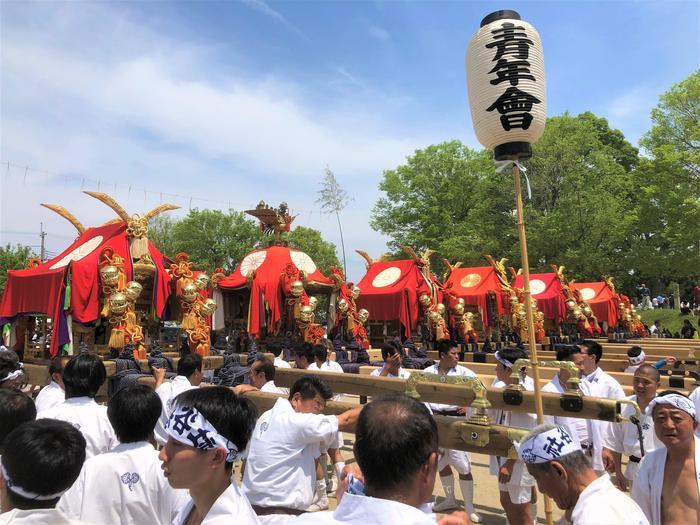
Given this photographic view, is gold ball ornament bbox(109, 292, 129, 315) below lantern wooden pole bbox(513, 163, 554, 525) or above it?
above

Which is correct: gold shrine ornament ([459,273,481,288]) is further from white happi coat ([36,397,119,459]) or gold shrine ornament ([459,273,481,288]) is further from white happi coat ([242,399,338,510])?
white happi coat ([36,397,119,459])

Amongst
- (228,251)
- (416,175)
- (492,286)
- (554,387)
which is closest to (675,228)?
(492,286)

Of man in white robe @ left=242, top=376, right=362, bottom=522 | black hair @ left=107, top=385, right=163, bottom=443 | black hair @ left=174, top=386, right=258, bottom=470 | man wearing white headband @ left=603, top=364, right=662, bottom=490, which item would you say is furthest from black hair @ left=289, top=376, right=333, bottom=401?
Result: man wearing white headband @ left=603, top=364, right=662, bottom=490

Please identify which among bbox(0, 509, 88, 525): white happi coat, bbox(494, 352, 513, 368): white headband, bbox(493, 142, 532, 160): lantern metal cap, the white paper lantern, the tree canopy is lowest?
bbox(0, 509, 88, 525): white happi coat

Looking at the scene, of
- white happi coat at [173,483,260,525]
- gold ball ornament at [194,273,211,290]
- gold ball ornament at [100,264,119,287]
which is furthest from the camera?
gold ball ornament at [194,273,211,290]

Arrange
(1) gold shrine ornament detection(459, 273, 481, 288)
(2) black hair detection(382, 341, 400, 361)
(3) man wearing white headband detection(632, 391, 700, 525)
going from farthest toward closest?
(1) gold shrine ornament detection(459, 273, 481, 288) < (2) black hair detection(382, 341, 400, 361) < (3) man wearing white headband detection(632, 391, 700, 525)

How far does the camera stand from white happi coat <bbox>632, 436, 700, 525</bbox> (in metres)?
2.83

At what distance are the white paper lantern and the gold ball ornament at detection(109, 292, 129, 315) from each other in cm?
681

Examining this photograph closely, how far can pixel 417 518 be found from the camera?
1.41m

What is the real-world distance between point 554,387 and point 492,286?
13068 mm

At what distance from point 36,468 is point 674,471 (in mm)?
3222

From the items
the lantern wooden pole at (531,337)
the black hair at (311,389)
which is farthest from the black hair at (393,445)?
the lantern wooden pole at (531,337)

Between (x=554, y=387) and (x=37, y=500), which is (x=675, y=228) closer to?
(x=554, y=387)

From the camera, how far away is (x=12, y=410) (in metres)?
2.57
